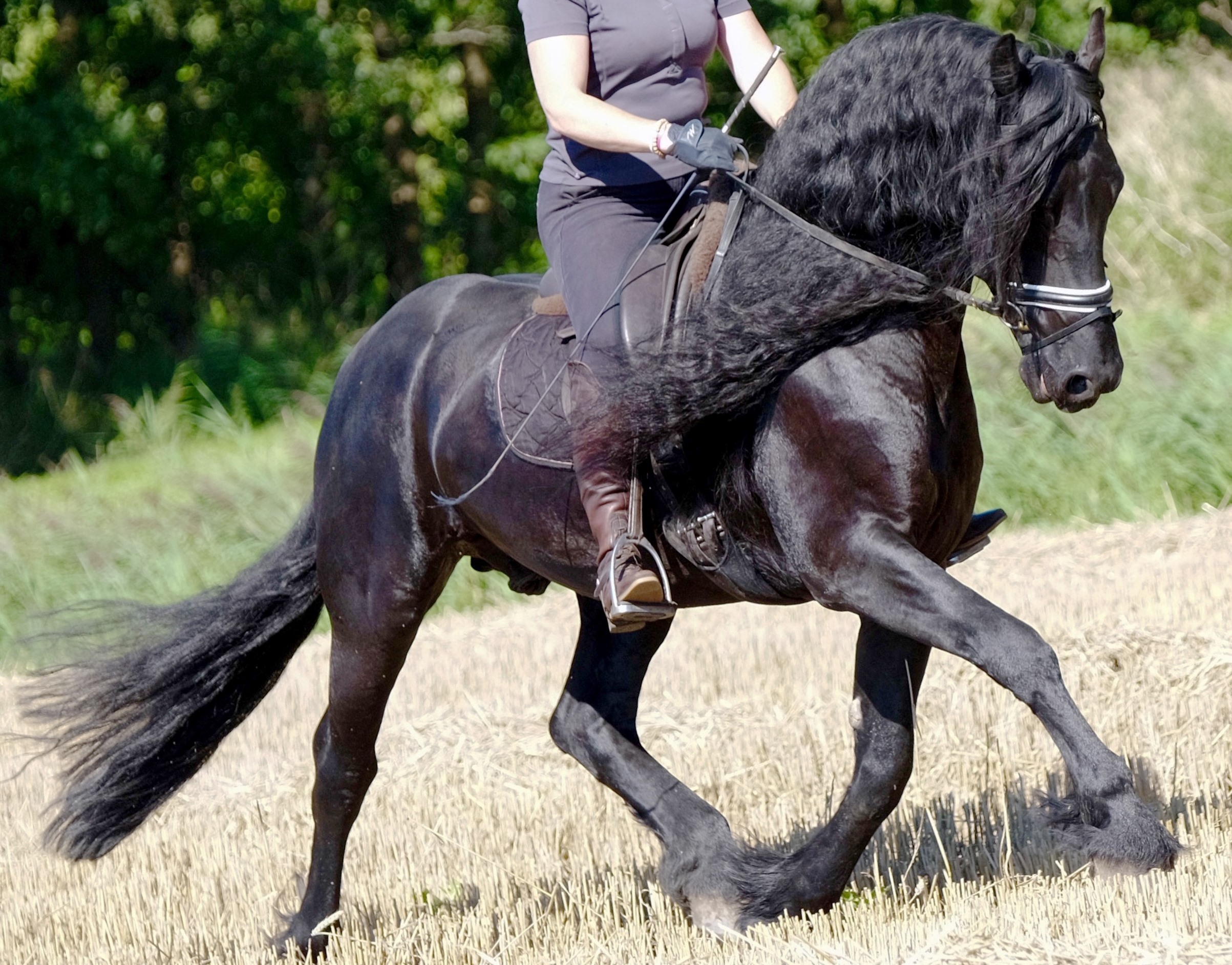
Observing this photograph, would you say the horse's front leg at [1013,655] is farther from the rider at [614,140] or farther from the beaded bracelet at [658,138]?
the beaded bracelet at [658,138]

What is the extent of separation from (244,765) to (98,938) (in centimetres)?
208

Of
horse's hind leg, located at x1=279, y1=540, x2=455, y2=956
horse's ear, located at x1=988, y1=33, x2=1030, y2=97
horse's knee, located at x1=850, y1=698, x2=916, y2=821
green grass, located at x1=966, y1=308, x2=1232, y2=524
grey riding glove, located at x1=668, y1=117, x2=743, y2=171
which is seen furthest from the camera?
green grass, located at x1=966, y1=308, x2=1232, y2=524

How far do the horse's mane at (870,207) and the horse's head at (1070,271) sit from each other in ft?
0.10

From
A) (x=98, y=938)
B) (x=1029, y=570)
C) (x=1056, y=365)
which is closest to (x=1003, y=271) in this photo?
(x=1056, y=365)

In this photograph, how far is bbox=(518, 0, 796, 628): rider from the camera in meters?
4.04

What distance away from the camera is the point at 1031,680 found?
11.4 ft

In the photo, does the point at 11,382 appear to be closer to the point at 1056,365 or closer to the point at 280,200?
the point at 280,200

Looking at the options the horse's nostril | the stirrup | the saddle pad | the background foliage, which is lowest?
the background foliage

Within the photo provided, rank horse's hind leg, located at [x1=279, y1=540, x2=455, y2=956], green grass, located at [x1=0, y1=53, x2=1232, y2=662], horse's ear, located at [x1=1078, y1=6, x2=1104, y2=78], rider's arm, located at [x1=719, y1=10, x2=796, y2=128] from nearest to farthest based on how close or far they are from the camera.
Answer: horse's ear, located at [x1=1078, y1=6, x2=1104, y2=78], rider's arm, located at [x1=719, y1=10, x2=796, y2=128], horse's hind leg, located at [x1=279, y1=540, x2=455, y2=956], green grass, located at [x1=0, y1=53, x2=1232, y2=662]

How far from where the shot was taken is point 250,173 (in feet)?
81.1

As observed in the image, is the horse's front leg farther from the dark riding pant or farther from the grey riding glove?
the grey riding glove

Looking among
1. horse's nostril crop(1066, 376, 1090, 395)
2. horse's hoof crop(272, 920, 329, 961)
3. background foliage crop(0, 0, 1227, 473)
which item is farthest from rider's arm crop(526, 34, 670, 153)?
background foliage crop(0, 0, 1227, 473)

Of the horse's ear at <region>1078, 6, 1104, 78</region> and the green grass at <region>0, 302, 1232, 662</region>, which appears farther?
the green grass at <region>0, 302, 1232, 662</region>

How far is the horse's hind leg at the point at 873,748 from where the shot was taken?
413 centimetres
